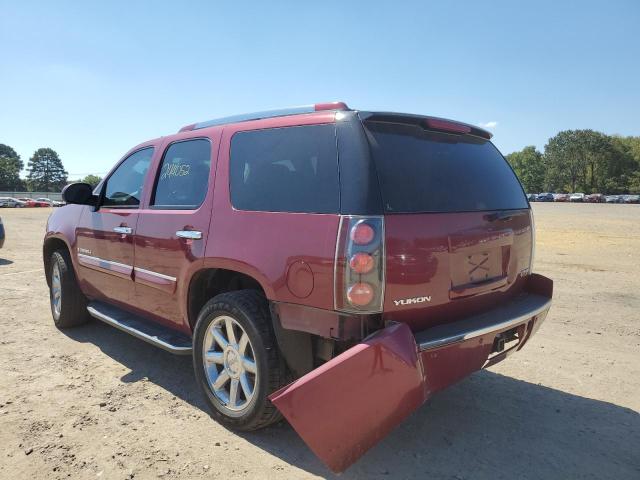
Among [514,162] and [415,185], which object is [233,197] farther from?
[514,162]

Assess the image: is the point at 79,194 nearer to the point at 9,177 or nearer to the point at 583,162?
the point at 583,162

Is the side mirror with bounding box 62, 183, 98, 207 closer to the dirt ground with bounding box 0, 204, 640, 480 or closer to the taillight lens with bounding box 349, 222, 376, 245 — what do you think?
the dirt ground with bounding box 0, 204, 640, 480

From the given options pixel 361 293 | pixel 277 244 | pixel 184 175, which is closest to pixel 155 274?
pixel 184 175

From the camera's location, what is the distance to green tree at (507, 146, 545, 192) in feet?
373

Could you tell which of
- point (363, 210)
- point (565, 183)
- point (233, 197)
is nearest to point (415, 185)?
point (363, 210)

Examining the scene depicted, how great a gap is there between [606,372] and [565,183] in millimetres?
108376

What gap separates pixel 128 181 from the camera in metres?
4.42

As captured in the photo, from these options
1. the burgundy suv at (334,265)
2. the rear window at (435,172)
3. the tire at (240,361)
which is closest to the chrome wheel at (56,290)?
the burgundy suv at (334,265)

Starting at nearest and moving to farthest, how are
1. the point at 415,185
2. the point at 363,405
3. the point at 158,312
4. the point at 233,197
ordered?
the point at 363,405
the point at 415,185
the point at 233,197
the point at 158,312

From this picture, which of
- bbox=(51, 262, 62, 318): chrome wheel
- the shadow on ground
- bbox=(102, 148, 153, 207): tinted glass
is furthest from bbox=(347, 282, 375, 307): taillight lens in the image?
bbox=(51, 262, 62, 318): chrome wheel

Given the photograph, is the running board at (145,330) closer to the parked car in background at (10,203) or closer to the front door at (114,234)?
the front door at (114,234)

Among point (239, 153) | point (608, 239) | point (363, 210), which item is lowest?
point (608, 239)

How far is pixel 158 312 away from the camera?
3795 mm

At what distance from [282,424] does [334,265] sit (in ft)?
4.56
